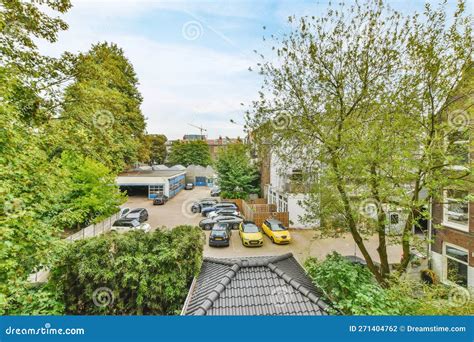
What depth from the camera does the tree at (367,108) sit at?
4.33 meters

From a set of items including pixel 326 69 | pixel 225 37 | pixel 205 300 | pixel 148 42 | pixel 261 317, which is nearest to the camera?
pixel 261 317

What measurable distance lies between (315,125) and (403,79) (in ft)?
6.71

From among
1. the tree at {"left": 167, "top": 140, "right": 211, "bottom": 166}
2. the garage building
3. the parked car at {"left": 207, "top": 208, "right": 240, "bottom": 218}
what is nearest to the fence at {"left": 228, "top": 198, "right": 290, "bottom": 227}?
the parked car at {"left": 207, "top": 208, "right": 240, "bottom": 218}

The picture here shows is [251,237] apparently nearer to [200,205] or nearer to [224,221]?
[224,221]

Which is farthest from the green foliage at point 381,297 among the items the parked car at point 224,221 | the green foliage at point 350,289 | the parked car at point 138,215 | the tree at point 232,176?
the tree at point 232,176

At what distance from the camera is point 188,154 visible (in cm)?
3438

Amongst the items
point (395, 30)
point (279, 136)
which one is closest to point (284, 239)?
point (279, 136)

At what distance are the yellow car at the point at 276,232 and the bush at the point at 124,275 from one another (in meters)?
6.27

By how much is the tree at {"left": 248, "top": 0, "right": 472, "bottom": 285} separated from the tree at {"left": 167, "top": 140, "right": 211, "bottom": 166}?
1129 inches

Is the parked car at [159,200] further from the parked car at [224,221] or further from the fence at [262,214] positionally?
the fence at [262,214]

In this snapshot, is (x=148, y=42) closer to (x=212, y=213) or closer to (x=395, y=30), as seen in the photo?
(x=395, y=30)

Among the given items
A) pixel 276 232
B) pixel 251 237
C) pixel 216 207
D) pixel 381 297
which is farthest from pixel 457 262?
pixel 216 207

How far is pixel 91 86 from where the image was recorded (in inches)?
253

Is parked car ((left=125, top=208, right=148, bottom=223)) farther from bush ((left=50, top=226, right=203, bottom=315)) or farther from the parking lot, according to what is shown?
bush ((left=50, top=226, right=203, bottom=315))
